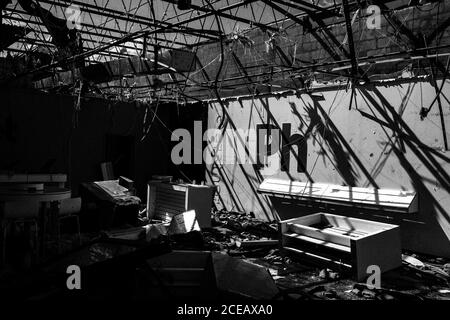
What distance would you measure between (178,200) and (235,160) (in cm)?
273

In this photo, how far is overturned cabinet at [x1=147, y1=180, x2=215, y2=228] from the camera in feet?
33.0

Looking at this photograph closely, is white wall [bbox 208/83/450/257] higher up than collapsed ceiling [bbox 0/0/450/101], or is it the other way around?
collapsed ceiling [bbox 0/0/450/101]

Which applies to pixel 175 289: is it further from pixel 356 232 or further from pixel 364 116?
pixel 364 116

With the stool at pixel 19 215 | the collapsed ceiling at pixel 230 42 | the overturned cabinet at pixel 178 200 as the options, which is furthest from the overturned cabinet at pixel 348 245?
the stool at pixel 19 215

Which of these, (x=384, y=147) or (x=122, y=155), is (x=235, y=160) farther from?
(x=384, y=147)

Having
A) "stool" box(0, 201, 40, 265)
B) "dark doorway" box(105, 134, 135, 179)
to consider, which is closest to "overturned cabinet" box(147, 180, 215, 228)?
"dark doorway" box(105, 134, 135, 179)

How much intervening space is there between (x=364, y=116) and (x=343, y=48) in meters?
1.82

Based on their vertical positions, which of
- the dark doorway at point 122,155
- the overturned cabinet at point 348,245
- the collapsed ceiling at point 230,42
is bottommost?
the overturned cabinet at point 348,245

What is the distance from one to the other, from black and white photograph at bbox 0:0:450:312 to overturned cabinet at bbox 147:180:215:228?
55 mm

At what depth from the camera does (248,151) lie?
12.0 meters

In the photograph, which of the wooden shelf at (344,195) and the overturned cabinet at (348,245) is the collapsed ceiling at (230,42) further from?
the overturned cabinet at (348,245)

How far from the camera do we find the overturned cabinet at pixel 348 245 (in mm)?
6430

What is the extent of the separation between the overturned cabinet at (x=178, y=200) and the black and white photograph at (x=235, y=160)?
5 centimetres

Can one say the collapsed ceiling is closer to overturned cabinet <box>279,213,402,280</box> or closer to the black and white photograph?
the black and white photograph
